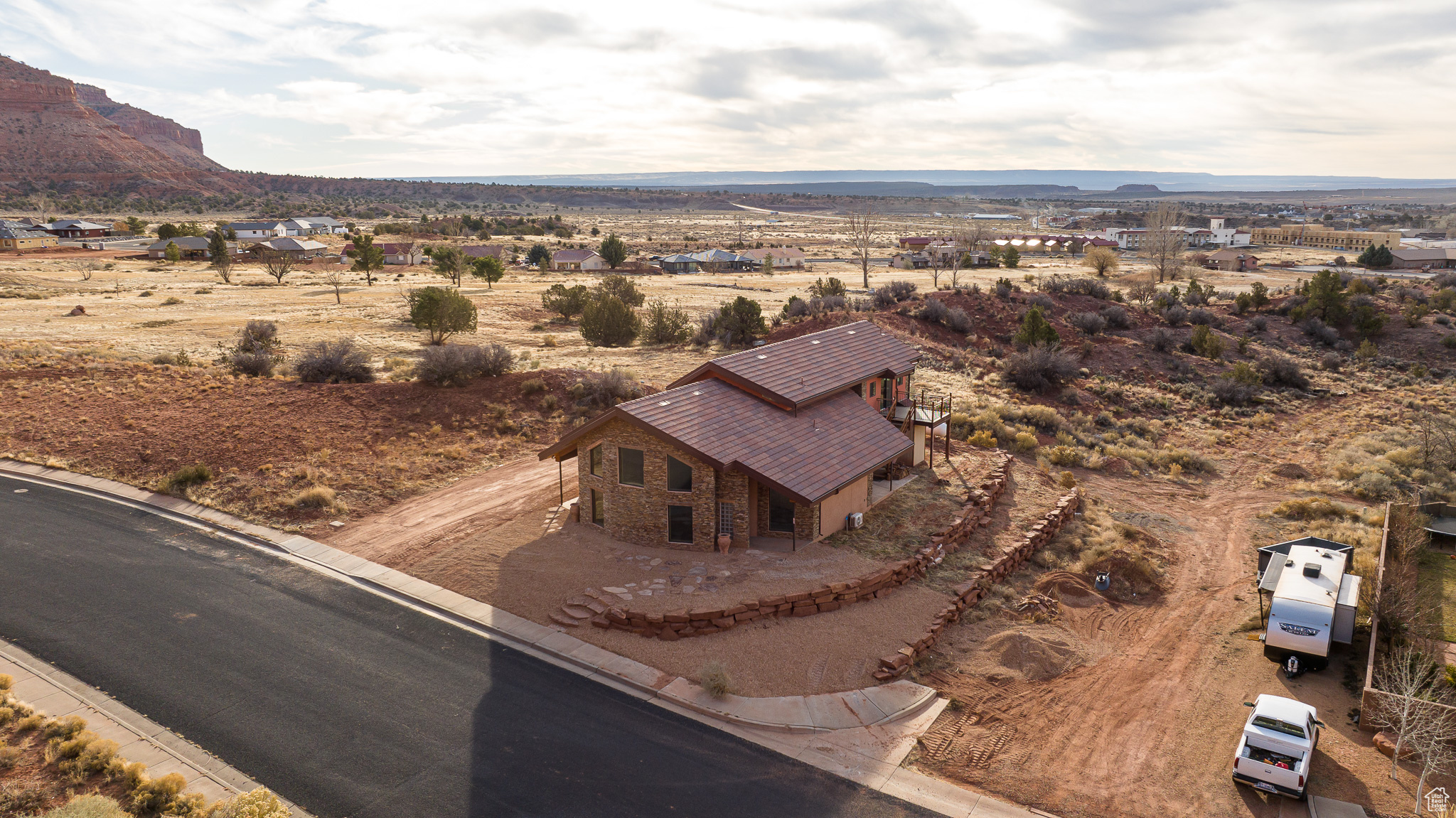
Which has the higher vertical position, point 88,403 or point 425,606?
point 88,403

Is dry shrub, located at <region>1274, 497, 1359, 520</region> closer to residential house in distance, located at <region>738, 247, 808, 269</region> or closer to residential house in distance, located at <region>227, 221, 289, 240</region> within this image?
residential house in distance, located at <region>738, 247, 808, 269</region>

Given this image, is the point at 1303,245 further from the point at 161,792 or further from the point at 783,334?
the point at 161,792

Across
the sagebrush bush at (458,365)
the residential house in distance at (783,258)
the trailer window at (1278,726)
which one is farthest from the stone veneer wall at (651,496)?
the residential house in distance at (783,258)

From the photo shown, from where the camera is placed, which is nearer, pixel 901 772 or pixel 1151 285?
pixel 901 772

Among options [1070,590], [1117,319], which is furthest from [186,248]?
[1070,590]

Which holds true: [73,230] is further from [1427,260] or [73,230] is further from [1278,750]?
[1427,260]

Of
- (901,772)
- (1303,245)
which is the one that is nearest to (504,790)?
(901,772)

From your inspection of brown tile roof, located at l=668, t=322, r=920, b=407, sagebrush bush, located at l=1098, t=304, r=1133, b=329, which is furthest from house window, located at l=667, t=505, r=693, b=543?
sagebrush bush, located at l=1098, t=304, r=1133, b=329
